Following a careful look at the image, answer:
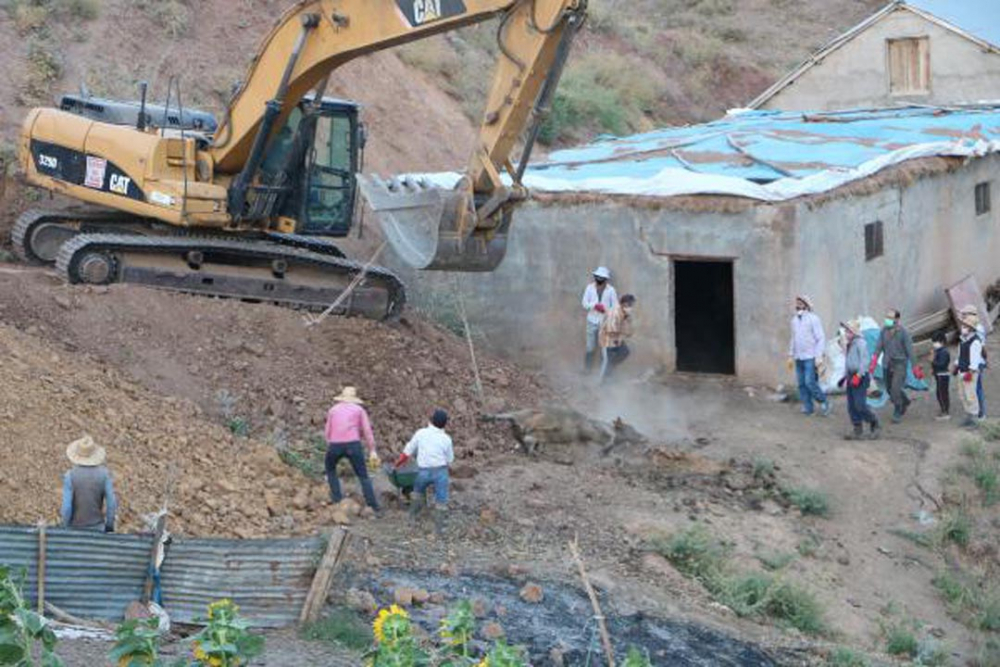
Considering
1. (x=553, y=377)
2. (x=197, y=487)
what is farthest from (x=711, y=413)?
(x=197, y=487)

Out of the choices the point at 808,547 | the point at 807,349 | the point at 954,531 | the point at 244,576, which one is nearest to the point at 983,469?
the point at 954,531

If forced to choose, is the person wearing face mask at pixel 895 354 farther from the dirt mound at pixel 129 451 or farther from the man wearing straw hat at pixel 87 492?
the man wearing straw hat at pixel 87 492

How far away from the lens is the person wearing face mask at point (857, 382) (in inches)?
729

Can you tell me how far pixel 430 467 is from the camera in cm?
1477

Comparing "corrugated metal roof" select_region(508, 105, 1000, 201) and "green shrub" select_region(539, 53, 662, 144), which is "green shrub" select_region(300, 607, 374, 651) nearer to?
"corrugated metal roof" select_region(508, 105, 1000, 201)

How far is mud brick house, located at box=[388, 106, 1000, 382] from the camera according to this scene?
20609 mm

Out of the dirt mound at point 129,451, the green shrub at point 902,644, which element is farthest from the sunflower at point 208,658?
the green shrub at point 902,644

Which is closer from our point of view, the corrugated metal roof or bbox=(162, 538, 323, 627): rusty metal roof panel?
bbox=(162, 538, 323, 627): rusty metal roof panel

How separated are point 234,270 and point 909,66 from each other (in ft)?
54.7

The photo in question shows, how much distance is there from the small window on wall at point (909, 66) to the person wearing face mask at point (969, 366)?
1251 cm

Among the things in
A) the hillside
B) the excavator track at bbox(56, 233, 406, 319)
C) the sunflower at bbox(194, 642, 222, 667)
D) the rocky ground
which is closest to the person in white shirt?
the rocky ground

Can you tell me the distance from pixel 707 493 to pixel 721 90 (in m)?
25.7

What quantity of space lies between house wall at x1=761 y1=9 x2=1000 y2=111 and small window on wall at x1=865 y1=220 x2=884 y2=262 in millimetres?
9752

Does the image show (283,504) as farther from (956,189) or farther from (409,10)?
(956,189)
